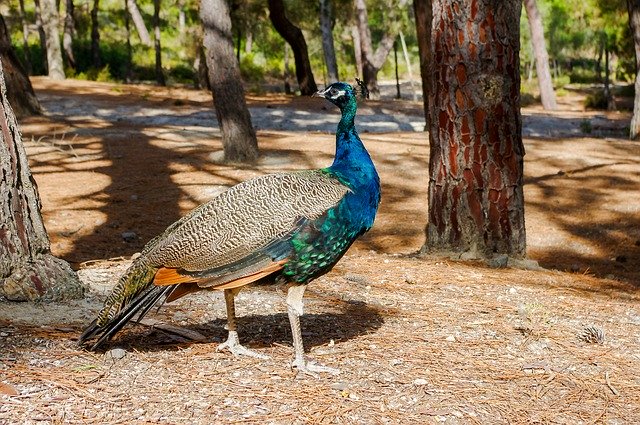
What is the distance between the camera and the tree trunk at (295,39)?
24156 mm

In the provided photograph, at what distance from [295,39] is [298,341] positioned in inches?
864

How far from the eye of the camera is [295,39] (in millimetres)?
25062

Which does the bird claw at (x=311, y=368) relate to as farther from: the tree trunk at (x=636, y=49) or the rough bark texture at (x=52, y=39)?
the rough bark texture at (x=52, y=39)

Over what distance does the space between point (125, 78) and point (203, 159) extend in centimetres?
2843

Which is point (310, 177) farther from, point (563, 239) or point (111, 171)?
point (111, 171)

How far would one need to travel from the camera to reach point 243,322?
4816 millimetres

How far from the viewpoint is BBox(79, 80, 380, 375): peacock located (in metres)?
3.83

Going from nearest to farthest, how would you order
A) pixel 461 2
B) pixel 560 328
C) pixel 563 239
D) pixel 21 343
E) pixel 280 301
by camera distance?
pixel 21 343 → pixel 560 328 → pixel 280 301 → pixel 461 2 → pixel 563 239

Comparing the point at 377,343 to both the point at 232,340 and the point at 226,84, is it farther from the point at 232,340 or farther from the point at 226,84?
→ the point at 226,84

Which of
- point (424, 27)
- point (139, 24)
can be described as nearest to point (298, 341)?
point (424, 27)

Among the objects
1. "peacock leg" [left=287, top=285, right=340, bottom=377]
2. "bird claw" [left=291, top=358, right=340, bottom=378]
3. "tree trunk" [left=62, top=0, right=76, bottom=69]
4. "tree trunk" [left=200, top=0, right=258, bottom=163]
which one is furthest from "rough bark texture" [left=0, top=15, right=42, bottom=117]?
"tree trunk" [left=62, top=0, right=76, bottom=69]

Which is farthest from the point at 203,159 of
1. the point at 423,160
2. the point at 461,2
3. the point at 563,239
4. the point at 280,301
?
the point at 280,301

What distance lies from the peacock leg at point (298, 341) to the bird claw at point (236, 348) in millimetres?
225

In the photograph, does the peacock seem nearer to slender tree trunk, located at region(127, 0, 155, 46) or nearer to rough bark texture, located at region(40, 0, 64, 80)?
rough bark texture, located at region(40, 0, 64, 80)
